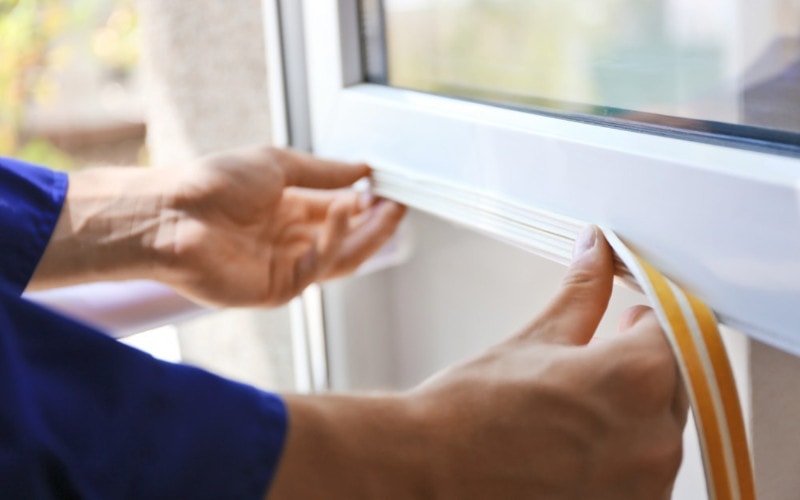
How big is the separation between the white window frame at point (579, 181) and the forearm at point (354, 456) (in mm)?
162

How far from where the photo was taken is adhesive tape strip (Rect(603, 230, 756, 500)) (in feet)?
1.29

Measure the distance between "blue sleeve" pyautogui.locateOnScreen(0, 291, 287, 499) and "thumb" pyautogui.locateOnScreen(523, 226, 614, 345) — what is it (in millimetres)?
132

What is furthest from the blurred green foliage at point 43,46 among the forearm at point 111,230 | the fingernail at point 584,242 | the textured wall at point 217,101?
the fingernail at point 584,242

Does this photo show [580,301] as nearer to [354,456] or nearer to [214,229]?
[354,456]

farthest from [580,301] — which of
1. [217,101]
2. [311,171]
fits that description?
[217,101]

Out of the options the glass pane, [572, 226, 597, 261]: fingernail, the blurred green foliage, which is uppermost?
the glass pane

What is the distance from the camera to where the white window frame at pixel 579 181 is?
1.36 feet

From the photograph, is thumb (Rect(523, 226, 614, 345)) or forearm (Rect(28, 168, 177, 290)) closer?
thumb (Rect(523, 226, 614, 345))

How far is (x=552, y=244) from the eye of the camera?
526 millimetres

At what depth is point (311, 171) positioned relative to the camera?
69 centimetres

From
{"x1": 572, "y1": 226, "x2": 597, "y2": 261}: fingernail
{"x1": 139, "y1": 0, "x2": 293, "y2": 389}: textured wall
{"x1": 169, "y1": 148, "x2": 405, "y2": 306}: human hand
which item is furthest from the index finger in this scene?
{"x1": 572, "y1": 226, "x2": 597, "y2": 261}: fingernail

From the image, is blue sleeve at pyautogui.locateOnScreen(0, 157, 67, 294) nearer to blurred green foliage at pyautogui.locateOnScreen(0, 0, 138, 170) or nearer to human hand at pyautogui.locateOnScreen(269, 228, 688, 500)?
human hand at pyautogui.locateOnScreen(269, 228, 688, 500)

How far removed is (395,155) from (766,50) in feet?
0.97

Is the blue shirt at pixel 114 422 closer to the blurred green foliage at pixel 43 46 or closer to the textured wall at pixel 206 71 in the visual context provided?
the textured wall at pixel 206 71
